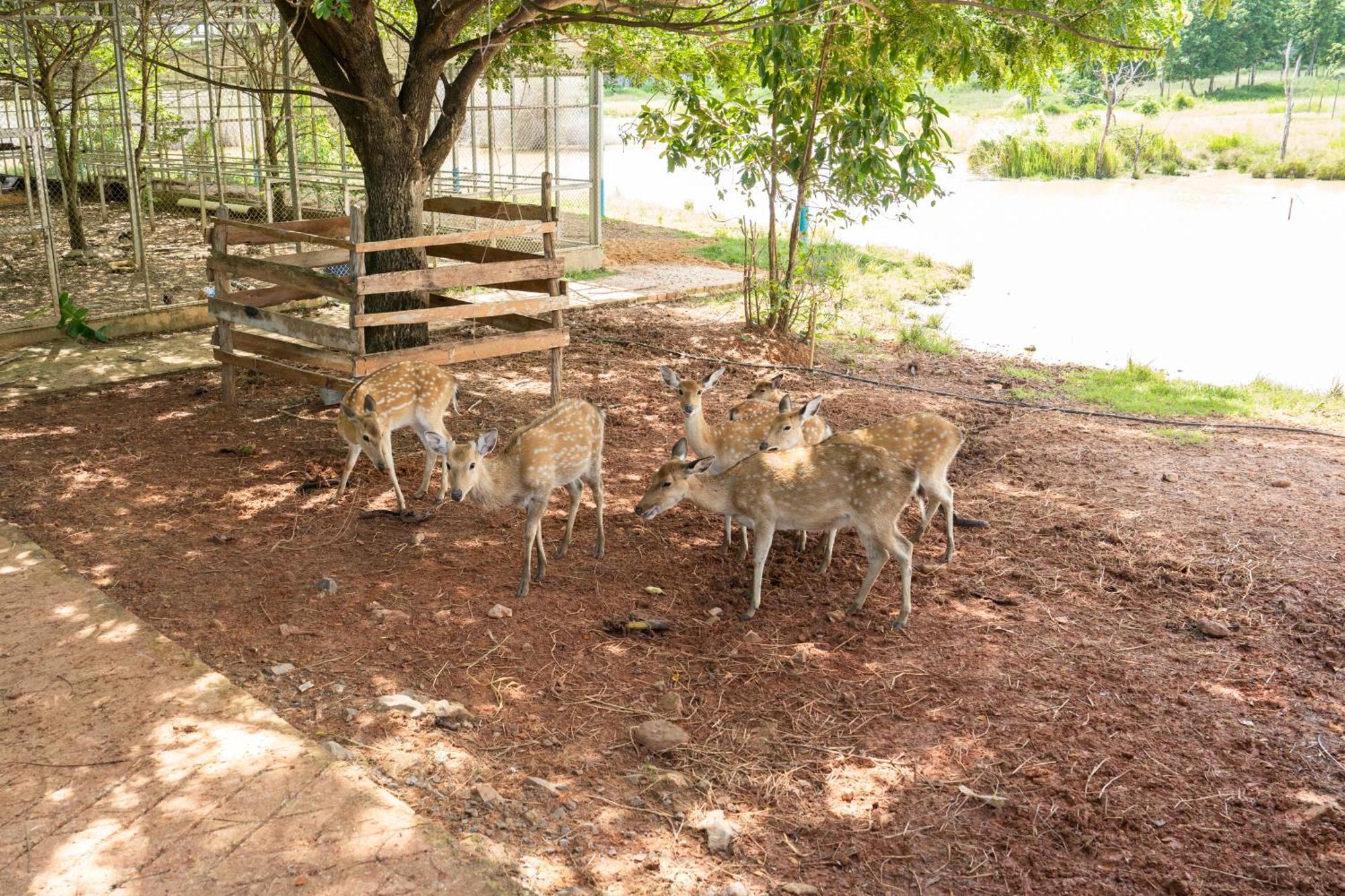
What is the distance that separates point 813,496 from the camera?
6359mm

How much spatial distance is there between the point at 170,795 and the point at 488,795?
1239 millimetres

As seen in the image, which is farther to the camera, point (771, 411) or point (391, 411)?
point (771, 411)

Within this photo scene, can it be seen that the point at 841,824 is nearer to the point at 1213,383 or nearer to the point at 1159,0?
the point at 1159,0

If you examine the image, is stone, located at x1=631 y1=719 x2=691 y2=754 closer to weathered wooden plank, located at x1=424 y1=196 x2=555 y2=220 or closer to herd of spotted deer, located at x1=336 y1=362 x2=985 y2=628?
herd of spotted deer, located at x1=336 y1=362 x2=985 y2=628

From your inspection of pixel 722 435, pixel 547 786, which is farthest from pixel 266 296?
pixel 547 786

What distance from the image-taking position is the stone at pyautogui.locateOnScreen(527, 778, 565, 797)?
4695 millimetres

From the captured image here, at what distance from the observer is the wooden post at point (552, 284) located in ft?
32.1

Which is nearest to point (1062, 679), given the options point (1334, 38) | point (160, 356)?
point (160, 356)

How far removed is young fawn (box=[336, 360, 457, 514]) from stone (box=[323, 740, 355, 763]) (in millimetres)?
2598

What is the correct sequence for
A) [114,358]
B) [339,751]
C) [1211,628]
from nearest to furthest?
1. [339,751]
2. [1211,628]
3. [114,358]

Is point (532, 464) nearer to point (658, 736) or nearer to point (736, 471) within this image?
point (736, 471)

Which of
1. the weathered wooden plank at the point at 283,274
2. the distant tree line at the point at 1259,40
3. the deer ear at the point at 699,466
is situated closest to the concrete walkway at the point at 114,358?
the weathered wooden plank at the point at 283,274

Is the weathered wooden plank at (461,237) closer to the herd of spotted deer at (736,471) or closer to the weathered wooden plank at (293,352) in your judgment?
the weathered wooden plank at (293,352)

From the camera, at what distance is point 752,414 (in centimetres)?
792
